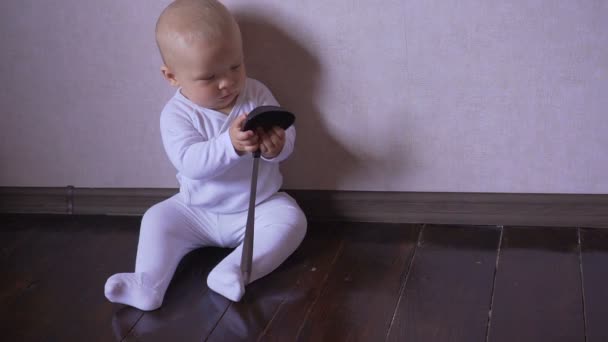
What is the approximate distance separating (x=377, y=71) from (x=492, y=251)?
1.21ft

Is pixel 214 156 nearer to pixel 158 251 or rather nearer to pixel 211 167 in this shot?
pixel 211 167

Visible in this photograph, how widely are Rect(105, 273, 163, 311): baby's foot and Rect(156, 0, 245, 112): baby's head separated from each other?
1.08ft

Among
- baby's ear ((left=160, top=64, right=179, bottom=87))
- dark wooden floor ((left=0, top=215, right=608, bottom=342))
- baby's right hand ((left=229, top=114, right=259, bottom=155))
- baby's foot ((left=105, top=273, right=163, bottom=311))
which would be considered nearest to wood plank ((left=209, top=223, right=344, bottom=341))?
dark wooden floor ((left=0, top=215, right=608, bottom=342))

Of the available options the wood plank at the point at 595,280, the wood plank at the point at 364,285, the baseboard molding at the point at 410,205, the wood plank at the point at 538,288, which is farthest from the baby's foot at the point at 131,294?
the wood plank at the point at 595,280

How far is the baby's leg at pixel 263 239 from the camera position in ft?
3.75

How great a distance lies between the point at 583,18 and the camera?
1121 mm

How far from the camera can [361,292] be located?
44.3 inches

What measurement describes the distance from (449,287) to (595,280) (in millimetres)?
222

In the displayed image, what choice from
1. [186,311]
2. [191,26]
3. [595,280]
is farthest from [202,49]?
[595,280]

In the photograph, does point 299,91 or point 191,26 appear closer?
point 191,26

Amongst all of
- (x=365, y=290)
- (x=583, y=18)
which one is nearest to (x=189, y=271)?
(x=365, y=290)

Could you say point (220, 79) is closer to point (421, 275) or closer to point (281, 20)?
point (281, 20)

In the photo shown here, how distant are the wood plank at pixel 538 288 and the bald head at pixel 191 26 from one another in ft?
1.94

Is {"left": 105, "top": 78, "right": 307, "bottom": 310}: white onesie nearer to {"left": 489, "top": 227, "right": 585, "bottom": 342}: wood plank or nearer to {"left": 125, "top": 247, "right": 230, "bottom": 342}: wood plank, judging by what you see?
{"left": 125, "top": 247, "right": 230, "bottom": 342}: wood plank
